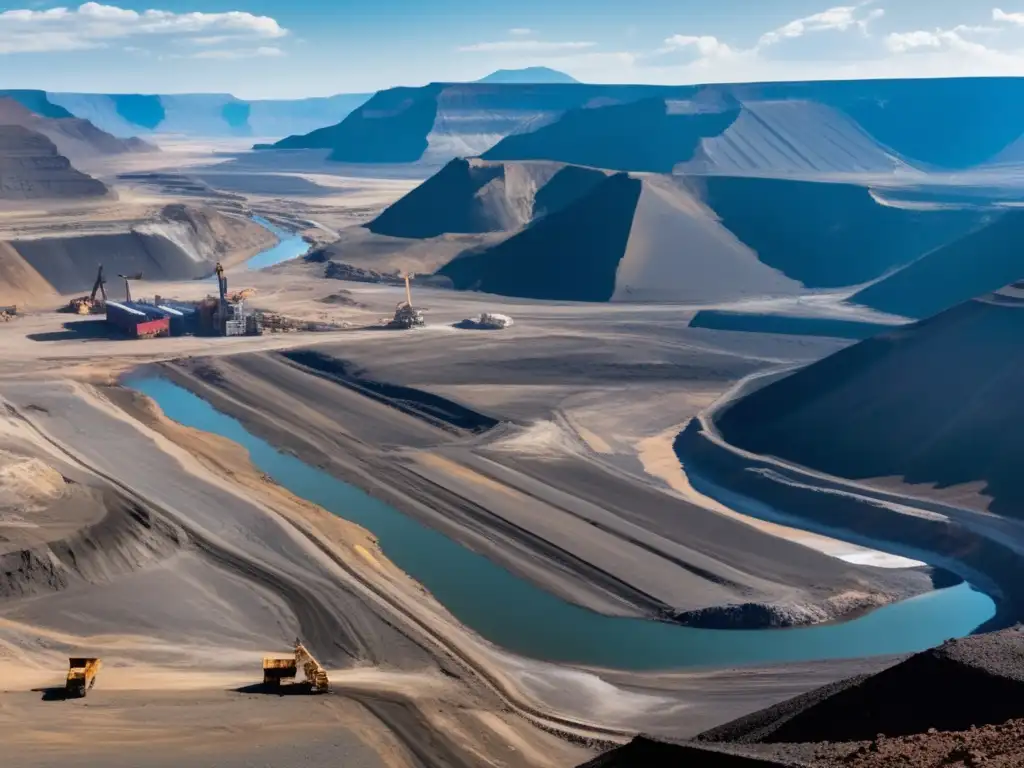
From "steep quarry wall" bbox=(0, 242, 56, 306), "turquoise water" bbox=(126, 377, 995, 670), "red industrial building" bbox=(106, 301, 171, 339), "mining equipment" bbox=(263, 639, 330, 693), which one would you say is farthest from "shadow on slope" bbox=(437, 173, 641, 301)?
"mining equipment" bbox=(263, 639, 330, 693)

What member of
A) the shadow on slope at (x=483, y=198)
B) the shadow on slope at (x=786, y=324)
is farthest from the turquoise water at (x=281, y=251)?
the shadow on slope at (x=786, y=324)

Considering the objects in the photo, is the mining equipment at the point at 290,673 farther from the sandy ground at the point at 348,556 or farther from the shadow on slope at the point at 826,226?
the shadow on slope at the point at 826,226

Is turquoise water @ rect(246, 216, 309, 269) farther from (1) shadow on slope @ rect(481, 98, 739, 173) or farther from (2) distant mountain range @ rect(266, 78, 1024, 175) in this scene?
(2) distant mountain range @ rect(266, 78, 1024, 175)

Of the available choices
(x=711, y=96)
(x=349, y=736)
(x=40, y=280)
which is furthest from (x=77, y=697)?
(x=711, y=96)

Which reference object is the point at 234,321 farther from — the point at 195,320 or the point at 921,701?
the point at 921,701

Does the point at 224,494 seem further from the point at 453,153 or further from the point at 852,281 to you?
the point at 453,153

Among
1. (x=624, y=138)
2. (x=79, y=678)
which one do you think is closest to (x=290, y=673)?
(x=79, y=678)
